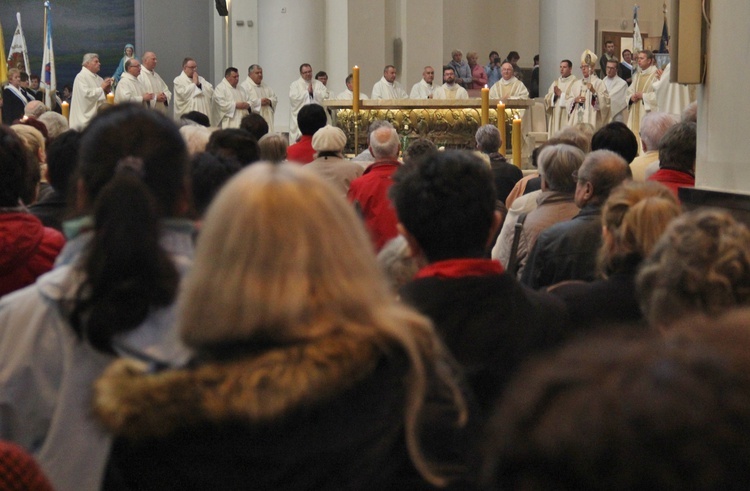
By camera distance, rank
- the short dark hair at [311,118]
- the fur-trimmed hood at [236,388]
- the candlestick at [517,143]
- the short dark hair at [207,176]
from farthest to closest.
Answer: the candlestick at [517,143] < the short dark hair at [311,118] < the short dark hair at [207,176] < the fur-trimmed hood at [236,388]

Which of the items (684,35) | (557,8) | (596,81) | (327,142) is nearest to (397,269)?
(684,35)

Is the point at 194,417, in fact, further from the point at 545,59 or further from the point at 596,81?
the point at 545,59

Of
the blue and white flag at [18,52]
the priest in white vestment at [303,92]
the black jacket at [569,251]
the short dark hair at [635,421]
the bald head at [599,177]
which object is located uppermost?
the blue and white flag at [18,52]

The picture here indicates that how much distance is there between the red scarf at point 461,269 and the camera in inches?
110

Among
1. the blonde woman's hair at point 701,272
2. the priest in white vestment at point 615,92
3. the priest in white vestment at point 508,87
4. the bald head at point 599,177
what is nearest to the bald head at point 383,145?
the bald head at point 599,177

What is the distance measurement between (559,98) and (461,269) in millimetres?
15909

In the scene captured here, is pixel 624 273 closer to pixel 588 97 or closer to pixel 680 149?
pixel 680 149

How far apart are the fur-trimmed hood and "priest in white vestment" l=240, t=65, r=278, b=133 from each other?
17.3m

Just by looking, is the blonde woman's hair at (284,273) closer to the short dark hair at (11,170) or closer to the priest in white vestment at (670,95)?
the short dark hair at (11,170)

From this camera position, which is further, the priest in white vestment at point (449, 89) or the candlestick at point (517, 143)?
the priest in white vestment at point (449, 89)

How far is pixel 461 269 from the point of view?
2.80 m

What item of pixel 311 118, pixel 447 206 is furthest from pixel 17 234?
pixel 311 118

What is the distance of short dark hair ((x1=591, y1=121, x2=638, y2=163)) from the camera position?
20.9 ft

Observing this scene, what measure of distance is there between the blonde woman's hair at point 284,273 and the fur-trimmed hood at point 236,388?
3cm
